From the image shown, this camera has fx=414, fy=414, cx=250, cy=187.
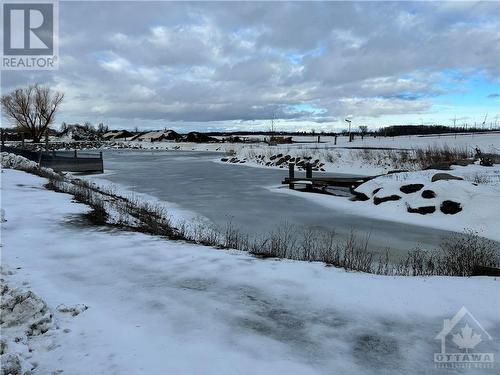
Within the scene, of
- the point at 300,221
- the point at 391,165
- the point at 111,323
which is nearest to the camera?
the point at 111,323

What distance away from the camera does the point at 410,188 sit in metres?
15.6

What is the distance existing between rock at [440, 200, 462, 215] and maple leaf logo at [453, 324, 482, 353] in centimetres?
974

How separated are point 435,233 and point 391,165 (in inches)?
765

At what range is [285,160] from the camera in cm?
3922

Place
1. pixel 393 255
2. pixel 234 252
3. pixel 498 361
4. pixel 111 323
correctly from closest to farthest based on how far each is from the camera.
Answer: pixel 498 361, pixel 111 323, pixel 234 252, pixel 393 255

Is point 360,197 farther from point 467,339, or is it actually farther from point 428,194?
point 467,339

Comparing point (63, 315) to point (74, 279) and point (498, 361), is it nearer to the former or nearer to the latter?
point (74, 279)

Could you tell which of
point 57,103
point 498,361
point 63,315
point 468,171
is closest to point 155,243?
point 63,315

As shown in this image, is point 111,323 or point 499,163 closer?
point 111,323

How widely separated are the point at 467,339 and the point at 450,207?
1013 centimetres

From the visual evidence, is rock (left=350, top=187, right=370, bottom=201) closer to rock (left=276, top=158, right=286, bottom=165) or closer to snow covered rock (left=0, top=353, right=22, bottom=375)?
snow covered rock (left=0, top=353, right=22, bottom=375)

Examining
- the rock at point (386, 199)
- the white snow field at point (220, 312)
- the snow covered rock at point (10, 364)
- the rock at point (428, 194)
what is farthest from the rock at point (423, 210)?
the snow covered rock at point (10, 364)

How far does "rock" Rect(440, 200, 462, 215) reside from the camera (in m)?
13.4

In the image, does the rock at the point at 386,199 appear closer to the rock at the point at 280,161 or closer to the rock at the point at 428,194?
the rock at the point at 428,194
